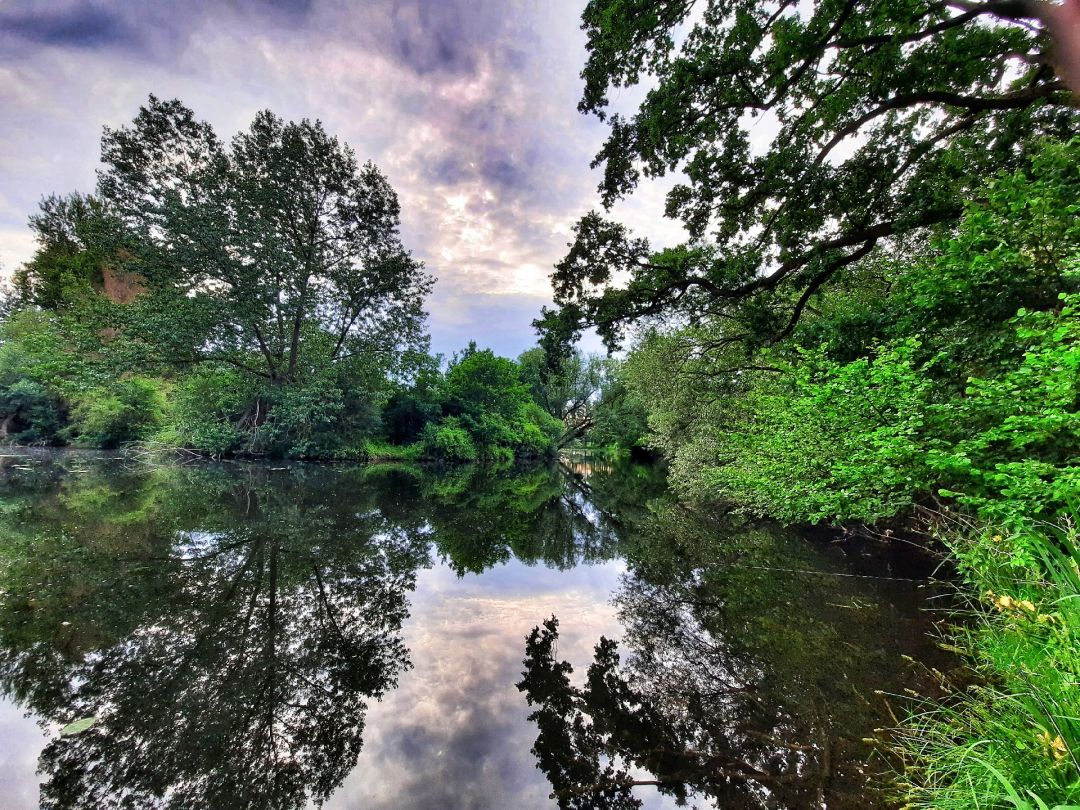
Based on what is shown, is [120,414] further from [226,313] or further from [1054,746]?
[1054,746]

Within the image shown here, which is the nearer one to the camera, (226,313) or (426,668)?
(426,668)

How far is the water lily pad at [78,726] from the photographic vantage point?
9.29ft

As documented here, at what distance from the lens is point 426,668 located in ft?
13.5

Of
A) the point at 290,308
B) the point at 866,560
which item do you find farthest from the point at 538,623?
the point at 290,308

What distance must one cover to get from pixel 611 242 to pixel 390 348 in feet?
59.6

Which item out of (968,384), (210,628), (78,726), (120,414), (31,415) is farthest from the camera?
(31,415)

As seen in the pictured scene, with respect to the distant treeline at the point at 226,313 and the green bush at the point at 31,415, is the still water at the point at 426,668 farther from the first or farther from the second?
the green bush at the point at 31,415

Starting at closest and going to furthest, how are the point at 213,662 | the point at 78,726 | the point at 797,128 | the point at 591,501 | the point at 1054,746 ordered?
the point at 1054,746
the point at 78,726
the point at 213,662
the point at 797,128
the point at 591,501

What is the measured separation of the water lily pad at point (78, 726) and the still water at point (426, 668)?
0.04m

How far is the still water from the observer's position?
270cm

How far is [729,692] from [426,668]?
297cm

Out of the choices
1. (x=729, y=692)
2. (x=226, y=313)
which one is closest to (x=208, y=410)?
(x=226, y=313)

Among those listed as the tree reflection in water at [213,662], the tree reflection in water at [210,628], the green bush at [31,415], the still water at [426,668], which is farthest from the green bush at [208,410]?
the tree reflection in water at [213,662]

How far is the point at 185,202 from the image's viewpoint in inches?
687
